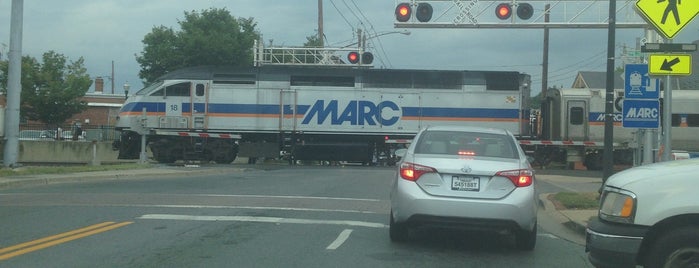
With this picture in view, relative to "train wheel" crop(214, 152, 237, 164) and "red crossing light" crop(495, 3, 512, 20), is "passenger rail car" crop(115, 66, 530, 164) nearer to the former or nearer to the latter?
"train wheel" crop(214, 152, 237, 164)

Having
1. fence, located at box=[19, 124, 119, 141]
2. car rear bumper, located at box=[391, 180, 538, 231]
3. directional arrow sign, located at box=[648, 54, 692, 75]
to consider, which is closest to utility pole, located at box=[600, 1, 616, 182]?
directional arrow sign, located at box=[648, 54, 692, 75]

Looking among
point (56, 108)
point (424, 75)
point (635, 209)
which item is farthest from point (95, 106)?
point (635, 209)

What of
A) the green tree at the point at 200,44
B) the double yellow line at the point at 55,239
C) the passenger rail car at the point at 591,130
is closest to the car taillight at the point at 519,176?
the double yellow line at the point at 55,239

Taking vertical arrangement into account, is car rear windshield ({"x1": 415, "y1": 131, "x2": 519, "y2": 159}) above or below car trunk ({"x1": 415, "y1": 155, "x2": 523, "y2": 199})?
above

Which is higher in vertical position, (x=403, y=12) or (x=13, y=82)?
(x=403, y=12)

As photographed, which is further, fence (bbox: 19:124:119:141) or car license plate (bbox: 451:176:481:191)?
fence (bbox: 19:124:119:141)

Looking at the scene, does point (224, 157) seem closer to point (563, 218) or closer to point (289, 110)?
point (289, 110)

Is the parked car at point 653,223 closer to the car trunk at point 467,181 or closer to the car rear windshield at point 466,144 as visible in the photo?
the car trunk at point 467,181

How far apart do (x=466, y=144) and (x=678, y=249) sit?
3745mm

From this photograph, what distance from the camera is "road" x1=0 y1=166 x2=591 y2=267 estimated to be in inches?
335

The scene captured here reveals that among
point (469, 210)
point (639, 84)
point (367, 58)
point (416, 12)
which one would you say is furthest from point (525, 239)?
point (367, 58)

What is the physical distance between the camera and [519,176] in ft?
28.9

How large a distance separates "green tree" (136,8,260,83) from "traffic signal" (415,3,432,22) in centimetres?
2749

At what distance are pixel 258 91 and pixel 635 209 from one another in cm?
→ 2588
